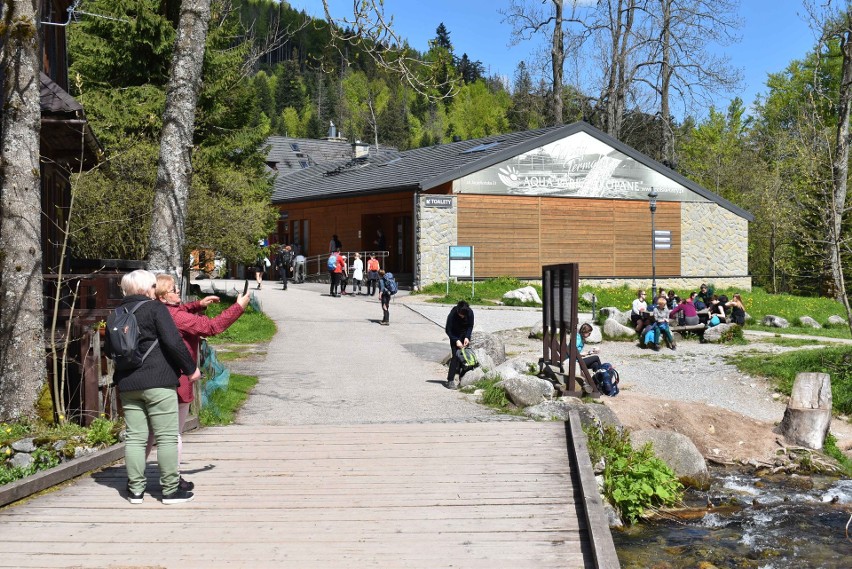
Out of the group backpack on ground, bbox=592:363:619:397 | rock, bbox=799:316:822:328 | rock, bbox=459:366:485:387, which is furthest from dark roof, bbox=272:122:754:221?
backpack on ground, bbox=592:363:619:397

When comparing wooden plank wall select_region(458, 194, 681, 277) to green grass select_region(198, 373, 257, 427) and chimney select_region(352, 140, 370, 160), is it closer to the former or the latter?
green grass select_region(198, 373, 257, 427)

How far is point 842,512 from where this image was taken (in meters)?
10.7

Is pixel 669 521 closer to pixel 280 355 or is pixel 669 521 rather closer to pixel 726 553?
pixel 726 553

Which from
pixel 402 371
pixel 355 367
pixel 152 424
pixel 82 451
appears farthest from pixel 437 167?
pixel 152 424

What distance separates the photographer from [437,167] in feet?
116

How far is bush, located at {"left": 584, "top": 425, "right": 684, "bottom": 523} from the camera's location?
971 cm

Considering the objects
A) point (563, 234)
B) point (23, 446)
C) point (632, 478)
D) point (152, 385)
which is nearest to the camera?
point (152, 385)

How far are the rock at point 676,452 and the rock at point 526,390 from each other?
138cm

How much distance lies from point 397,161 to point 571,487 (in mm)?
34566

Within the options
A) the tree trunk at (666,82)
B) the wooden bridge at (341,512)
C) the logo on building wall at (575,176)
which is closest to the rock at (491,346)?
the wooden bridge at (341,512)

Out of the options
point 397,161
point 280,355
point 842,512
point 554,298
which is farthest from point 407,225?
point 842,512

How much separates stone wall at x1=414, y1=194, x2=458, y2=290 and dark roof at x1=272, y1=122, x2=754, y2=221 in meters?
0.96

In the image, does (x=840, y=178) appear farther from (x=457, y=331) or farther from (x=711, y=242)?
(x=711, y=242)

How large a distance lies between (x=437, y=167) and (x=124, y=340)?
95.5 ft
